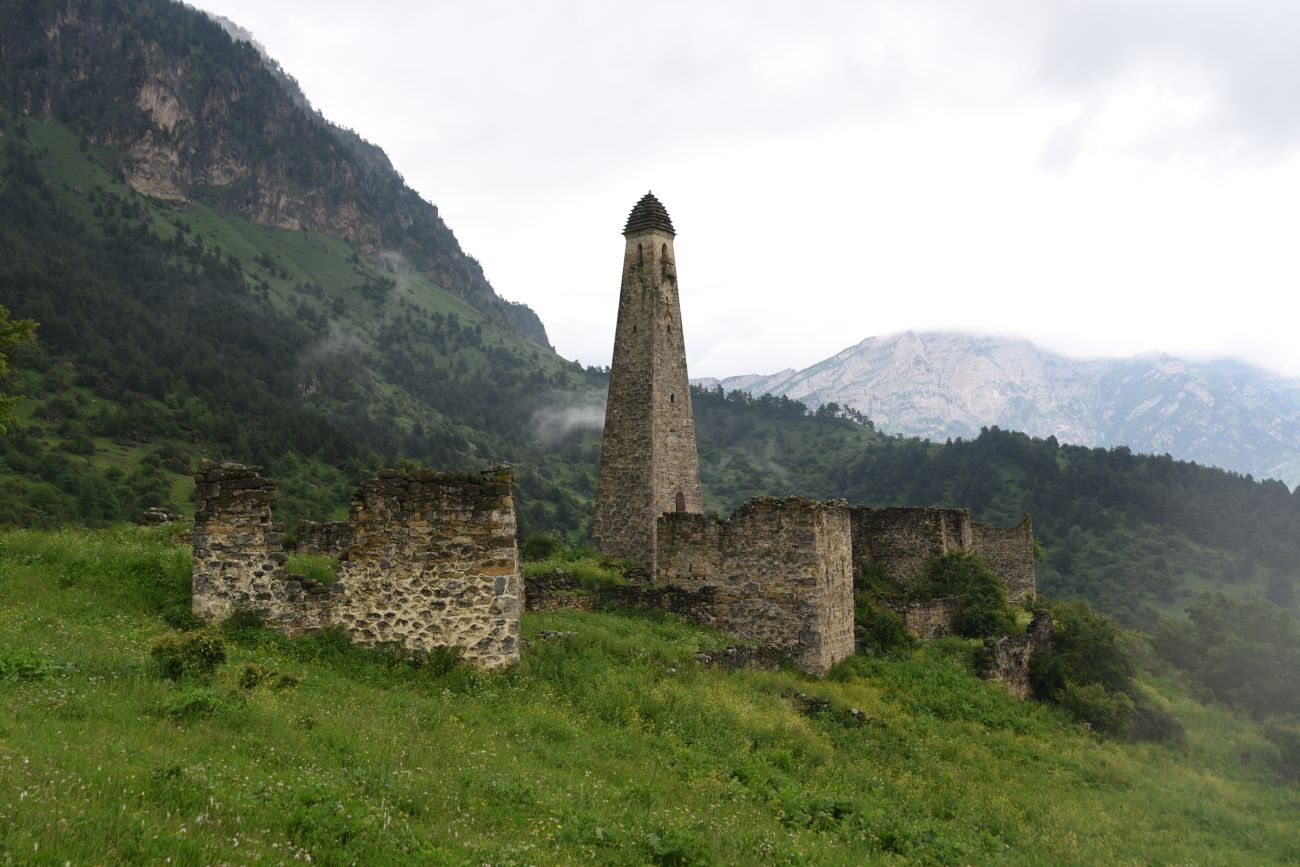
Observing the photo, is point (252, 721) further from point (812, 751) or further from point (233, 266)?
point (233, 266)

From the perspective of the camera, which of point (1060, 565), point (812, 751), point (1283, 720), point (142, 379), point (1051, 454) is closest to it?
point (812, 751)

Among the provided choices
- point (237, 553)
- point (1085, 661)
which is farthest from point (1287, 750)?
point (237, 553)

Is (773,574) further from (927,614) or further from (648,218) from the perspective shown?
(648,218)

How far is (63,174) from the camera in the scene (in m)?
158

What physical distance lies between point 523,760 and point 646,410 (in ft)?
63.5

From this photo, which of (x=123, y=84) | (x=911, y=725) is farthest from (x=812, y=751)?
(x=123, y=84)

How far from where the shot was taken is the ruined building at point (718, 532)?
57.6ft

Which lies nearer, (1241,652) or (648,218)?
(1241,652)

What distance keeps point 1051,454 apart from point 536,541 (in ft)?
328

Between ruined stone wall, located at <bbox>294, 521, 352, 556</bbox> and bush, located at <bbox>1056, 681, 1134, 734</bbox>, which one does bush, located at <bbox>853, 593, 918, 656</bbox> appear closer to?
bush, located at <bbox>1056, 681, 1134, 734</bbox>

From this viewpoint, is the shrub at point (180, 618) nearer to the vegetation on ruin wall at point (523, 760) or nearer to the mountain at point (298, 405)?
the vegetation on ruin wall at point (523, 760)

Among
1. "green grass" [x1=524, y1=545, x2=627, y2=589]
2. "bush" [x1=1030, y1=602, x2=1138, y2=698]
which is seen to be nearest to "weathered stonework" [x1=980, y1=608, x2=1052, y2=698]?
"bush" [x1=1030, y1=602, x2=1138, y2=698]

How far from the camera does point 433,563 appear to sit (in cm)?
1170

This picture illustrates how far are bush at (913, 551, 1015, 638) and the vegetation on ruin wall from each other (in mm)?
5220
